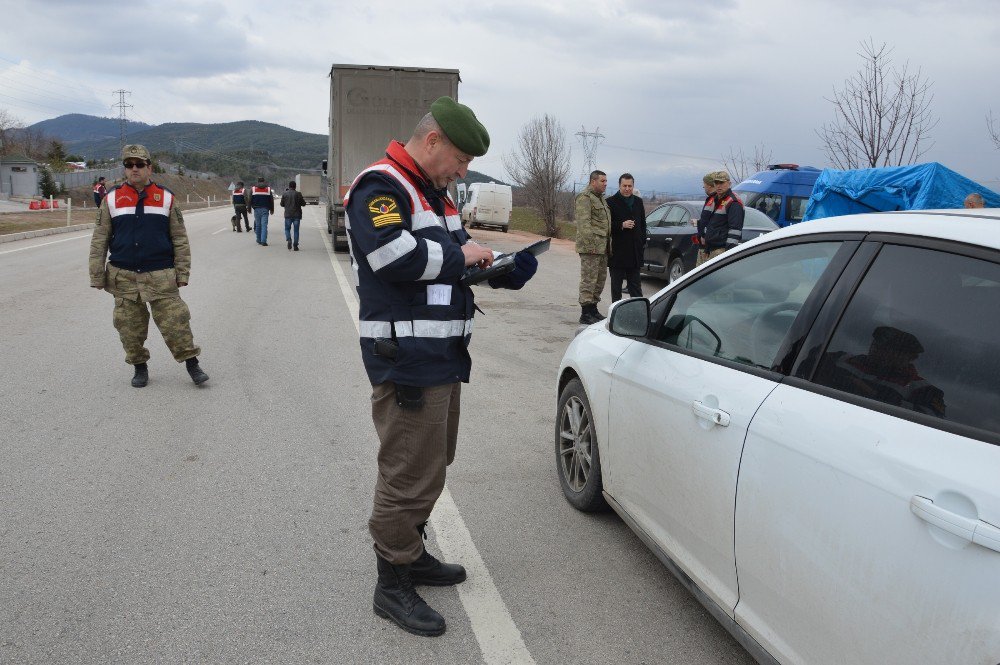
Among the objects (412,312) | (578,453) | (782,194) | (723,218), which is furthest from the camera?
(782,194)

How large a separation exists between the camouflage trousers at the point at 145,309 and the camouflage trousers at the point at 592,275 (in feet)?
15.6

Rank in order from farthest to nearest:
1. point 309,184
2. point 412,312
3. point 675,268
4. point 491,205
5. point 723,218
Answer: point 309,184 → point 491,205 → point 675,268 → point 723,218 → point 412,312

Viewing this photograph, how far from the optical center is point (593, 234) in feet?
29.7

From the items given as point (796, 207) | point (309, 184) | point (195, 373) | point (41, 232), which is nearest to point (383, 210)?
point (195, 373)

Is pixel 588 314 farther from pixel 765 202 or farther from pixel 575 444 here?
A: pixel 765 202

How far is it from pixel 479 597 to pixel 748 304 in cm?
158

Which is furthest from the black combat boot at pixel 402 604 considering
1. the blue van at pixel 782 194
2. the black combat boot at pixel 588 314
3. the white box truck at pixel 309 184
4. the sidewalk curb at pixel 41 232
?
the white box truck at pixel 309 184

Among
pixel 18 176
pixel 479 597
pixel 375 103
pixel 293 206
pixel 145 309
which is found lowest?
pixel 479 597

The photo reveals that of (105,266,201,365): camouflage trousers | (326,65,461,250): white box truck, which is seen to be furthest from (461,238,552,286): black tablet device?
(326,65,461,250): white box truck

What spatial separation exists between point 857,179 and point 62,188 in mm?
53663

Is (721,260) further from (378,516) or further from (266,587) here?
(266,587)

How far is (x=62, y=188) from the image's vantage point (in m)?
51.5

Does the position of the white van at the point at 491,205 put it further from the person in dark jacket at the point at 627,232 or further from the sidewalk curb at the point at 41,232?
the person in dark jacket at the point at 627,232

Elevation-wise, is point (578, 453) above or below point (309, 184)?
below
